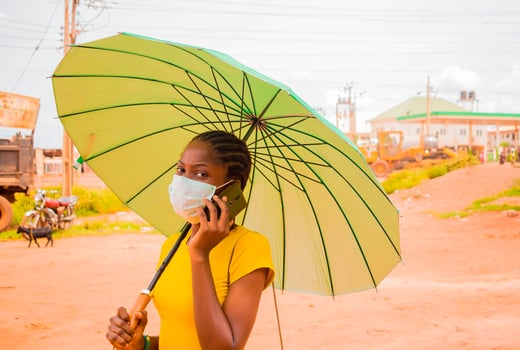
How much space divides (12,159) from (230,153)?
→ 12.9 metres

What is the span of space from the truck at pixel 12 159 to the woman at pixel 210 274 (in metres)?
12.6

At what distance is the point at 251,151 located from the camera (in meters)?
2.91

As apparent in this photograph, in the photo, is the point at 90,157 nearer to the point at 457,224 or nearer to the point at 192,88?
the point at 192,88

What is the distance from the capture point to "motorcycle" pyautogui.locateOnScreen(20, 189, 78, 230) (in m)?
12.8

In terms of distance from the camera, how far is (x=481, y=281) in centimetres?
868

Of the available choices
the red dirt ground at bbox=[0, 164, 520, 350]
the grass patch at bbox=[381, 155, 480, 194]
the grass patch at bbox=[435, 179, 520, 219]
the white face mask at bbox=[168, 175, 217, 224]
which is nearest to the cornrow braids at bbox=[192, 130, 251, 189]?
the white face mask at bbox=[168, 175, 217, 224]

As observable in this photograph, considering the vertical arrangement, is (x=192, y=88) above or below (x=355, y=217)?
above

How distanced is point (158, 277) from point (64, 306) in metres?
5.19

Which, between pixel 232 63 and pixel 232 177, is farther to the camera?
pixel 232 63

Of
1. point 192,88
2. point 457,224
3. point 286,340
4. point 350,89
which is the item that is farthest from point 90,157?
point 350,89

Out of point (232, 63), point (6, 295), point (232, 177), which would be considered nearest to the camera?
point (232, 177)

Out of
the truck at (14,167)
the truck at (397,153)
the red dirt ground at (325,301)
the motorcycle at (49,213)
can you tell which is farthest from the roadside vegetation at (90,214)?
the truck at (397,153)

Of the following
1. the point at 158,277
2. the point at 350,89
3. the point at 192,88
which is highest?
the point at 350,89

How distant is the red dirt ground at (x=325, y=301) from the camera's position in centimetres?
534
